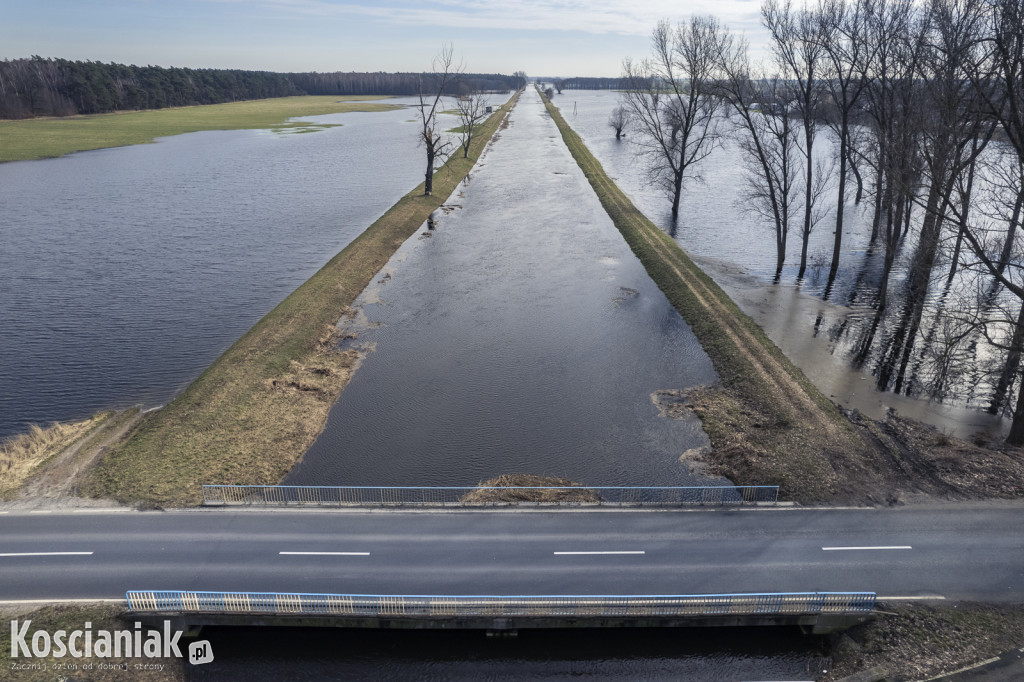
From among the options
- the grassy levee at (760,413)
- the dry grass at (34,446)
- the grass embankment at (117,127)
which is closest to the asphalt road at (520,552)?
the grassy levee at (760,413)

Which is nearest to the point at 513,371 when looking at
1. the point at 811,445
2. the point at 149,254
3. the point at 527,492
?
the point at 527,492

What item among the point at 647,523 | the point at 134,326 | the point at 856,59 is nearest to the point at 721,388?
the point at 647,523

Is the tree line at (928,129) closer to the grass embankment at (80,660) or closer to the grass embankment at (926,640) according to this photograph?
the grass embankment at (926,640)

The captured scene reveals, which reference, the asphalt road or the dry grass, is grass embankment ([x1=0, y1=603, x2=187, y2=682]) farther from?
the dry grass

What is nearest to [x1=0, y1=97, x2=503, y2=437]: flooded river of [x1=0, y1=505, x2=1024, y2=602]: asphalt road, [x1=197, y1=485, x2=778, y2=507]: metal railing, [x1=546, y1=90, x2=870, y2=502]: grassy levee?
[x1=197, y1=485, x2=778, y2=507]: metal railing

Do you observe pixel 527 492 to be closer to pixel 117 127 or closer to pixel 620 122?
pixel 620 122

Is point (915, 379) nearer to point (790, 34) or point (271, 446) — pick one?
point (790, 34)

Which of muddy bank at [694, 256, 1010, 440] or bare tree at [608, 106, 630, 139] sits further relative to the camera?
bare tree at [608, 106, 630, 139]
